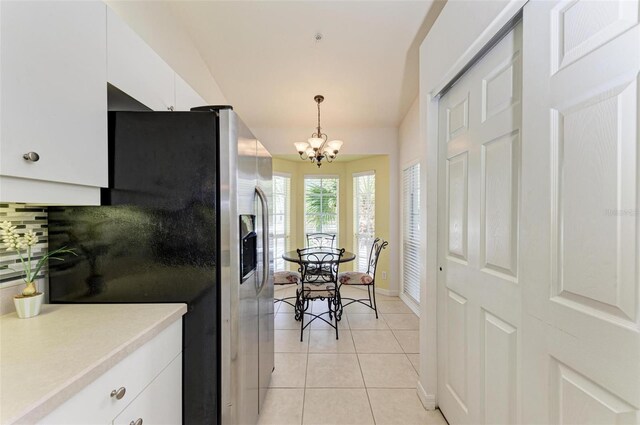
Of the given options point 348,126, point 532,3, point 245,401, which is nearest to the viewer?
point 532,3

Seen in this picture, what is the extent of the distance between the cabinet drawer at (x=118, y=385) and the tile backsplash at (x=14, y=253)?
657 mm

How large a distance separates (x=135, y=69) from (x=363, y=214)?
4038 mm

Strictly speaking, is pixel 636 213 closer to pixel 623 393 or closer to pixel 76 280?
pixel 623 393

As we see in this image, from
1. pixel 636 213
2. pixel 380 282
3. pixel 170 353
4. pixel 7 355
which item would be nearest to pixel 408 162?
pixel 380 282

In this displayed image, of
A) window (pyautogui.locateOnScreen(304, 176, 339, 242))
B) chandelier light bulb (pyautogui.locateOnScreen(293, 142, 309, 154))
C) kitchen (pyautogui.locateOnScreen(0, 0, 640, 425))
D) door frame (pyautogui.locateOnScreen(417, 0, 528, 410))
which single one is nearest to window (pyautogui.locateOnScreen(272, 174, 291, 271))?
window (pyautogui.locateOnScreen(304, 176, 339, 242))

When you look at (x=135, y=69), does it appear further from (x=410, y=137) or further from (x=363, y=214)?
(x=363, y=214)

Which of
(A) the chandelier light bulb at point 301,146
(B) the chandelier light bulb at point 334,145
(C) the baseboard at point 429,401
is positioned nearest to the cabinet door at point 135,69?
(A) the chandelier light bulb at point 301,146

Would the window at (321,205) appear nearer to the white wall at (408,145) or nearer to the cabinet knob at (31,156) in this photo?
the white wall at (408,145)

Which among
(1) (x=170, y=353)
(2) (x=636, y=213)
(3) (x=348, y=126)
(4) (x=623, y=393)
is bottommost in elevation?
(1) (x=170, y=353)

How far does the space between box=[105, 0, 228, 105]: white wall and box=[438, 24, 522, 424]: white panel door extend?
2135mm

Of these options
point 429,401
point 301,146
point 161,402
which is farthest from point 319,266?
point 161,402

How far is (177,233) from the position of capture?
4.11 feet

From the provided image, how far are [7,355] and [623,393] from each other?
5.60 feet

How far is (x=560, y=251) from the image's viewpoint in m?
0.87
